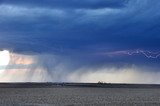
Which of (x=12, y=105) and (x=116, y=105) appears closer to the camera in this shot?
(x=12, y=105)

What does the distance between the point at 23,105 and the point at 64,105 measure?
24.0ft

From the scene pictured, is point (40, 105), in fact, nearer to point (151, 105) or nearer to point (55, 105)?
point (55, 105)

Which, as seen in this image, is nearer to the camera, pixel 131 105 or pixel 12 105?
pixel 12 105

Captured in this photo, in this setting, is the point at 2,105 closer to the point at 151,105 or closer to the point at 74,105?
the point at 74,105

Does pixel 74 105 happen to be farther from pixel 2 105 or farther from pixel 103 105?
pixel 2 105

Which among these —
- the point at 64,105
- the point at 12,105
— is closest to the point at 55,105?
the point at 64,105

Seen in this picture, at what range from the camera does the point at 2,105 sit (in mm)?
87188

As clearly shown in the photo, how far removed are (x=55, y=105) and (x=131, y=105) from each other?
13.9 m

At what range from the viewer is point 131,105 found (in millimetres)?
92938

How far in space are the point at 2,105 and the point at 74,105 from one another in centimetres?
1315

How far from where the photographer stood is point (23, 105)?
293 feet

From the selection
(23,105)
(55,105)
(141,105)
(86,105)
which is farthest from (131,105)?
(23,105)

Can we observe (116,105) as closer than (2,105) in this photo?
No

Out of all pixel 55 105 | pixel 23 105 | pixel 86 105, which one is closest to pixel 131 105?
pixel 86 105
